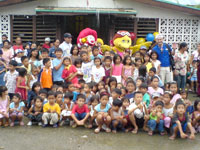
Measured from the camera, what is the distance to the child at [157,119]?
19.0 ft

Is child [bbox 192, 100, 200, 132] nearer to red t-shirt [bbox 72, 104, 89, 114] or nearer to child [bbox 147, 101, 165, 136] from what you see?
child [bbox 147, 101, 165, 136]

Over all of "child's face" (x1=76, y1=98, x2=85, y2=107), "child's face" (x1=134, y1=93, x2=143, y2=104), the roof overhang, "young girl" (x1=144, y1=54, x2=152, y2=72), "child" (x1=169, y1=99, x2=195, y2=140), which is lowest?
"child" (x1=169, y1=99, x2=195, y2=140)

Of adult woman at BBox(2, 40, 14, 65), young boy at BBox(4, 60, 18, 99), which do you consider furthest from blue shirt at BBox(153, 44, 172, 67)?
adult woman at BBox(2, 40, 14, 65)

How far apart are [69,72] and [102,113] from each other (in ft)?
5.86

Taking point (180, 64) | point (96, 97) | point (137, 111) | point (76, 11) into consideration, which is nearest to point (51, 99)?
point (96, 97)

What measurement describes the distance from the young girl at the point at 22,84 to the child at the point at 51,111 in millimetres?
1163

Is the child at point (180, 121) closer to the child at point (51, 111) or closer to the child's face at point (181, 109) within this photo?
the child's face at point (181, 109)

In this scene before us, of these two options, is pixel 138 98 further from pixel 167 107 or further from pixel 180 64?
pixel 180 64

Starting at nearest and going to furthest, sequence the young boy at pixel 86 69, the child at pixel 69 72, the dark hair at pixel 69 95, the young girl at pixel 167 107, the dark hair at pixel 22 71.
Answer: the young girl at pixel 167 107 → the dark hair at pixel 69 95 → the dark hair at pixel 22 71 → the child at pixel 69 72 → the young boy at pixel 86 69

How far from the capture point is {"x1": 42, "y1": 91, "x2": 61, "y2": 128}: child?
6.15m

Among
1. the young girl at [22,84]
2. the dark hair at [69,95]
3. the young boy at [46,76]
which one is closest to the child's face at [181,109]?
the dark hair at [69,95]

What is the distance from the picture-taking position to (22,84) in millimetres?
7160

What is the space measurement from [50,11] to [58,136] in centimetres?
582

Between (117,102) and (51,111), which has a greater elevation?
(117,102)
